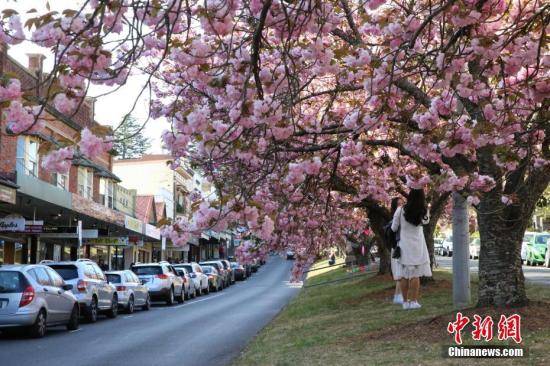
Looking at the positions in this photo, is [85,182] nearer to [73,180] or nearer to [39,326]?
[73,180]

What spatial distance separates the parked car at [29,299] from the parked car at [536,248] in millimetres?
25876

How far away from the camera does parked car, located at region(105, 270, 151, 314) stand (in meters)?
22.0

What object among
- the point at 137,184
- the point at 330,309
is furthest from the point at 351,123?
the point at 137,184

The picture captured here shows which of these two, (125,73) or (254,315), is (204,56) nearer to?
(125,73)

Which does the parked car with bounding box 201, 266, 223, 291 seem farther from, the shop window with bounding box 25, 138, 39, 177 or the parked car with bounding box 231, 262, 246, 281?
the shop window with bounding box 25, 138, 39, 177

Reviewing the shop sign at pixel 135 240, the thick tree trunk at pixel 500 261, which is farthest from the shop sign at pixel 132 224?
the thick tree trunk at pixel 500 261

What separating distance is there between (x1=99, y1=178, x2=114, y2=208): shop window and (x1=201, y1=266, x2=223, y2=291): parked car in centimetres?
630

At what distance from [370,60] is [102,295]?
48.1 feet

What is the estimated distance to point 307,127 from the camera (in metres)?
9.70

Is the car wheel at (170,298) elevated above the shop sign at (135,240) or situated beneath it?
situated beneath

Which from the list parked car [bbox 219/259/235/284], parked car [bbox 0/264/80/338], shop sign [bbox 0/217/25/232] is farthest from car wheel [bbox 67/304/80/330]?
parked car [bbox 219/259/235/284]

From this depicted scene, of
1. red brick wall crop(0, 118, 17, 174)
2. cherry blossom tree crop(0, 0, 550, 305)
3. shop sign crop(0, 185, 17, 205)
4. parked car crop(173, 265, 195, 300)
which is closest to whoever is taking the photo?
cherry blossom tree crop(0, 0, 550, 305)

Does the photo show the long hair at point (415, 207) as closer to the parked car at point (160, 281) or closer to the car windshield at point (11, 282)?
the car windshield at point (11, 282)

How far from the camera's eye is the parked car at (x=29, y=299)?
14.1 m
